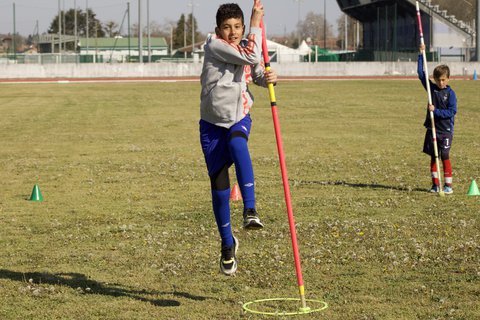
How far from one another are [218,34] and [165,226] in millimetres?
4232

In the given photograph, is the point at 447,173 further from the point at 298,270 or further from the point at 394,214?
the point at 298,270

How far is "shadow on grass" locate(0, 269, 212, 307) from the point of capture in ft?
27.7

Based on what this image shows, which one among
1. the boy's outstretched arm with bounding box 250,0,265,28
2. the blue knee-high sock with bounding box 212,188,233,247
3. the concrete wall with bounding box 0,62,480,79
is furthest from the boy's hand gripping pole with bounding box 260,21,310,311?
the concrete wall with bounding box 0,62,480,79

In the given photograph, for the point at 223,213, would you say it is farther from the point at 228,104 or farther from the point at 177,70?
the point at 177,70

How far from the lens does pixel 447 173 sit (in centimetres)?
1522

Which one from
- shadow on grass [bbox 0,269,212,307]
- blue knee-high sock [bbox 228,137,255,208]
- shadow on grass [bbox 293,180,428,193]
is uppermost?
blue knee-high sock [bbox 228,137,255,208]

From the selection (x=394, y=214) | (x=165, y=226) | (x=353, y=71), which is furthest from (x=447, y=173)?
(x=353, y=71)

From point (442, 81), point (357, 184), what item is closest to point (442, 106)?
point (442, 81)

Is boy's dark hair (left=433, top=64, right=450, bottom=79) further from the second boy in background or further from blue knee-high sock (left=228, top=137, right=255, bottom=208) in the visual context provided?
blue knee-high sock (left=228, top=137, right=255, bottom=208)

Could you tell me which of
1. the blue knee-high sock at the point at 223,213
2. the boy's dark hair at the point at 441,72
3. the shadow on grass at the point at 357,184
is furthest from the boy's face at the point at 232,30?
the shadow on grass at the point at 357,184

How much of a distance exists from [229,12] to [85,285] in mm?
2837

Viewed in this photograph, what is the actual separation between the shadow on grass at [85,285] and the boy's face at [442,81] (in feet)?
25.2

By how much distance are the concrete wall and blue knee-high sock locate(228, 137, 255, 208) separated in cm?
7402

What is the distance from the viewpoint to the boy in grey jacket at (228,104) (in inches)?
329
